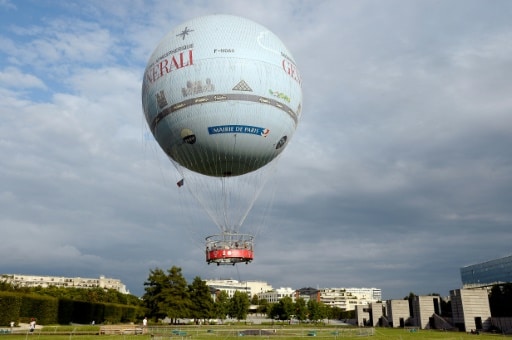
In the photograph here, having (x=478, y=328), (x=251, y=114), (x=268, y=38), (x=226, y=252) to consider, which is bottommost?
(x=478, y=328)

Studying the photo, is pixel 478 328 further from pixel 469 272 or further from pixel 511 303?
pixel 469 272

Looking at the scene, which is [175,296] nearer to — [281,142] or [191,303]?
[191,303]

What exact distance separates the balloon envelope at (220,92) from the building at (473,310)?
32.6 metres

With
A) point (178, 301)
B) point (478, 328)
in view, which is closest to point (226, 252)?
point (478, 328)

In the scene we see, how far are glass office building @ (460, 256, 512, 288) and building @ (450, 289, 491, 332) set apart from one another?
126 meters

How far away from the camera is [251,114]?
→ 2659 cm

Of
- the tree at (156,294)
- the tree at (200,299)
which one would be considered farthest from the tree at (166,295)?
the tree at (200,299)

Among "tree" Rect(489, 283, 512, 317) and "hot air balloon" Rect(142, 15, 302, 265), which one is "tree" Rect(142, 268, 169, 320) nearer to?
"hot air balloon" Rect(142, 15, 302, 265)

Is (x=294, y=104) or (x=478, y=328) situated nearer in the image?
(x=294, y=104)

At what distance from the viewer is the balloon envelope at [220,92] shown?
2600cm

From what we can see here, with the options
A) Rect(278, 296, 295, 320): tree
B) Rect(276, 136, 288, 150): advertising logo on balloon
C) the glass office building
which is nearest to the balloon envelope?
Rect(276, 136, 288, 150): advertising logo on balloon

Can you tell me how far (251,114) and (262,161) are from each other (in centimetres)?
487

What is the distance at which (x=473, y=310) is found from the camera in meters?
48.5

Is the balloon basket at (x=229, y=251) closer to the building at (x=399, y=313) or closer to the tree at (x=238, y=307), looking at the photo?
the building at (x=399, y=313)
